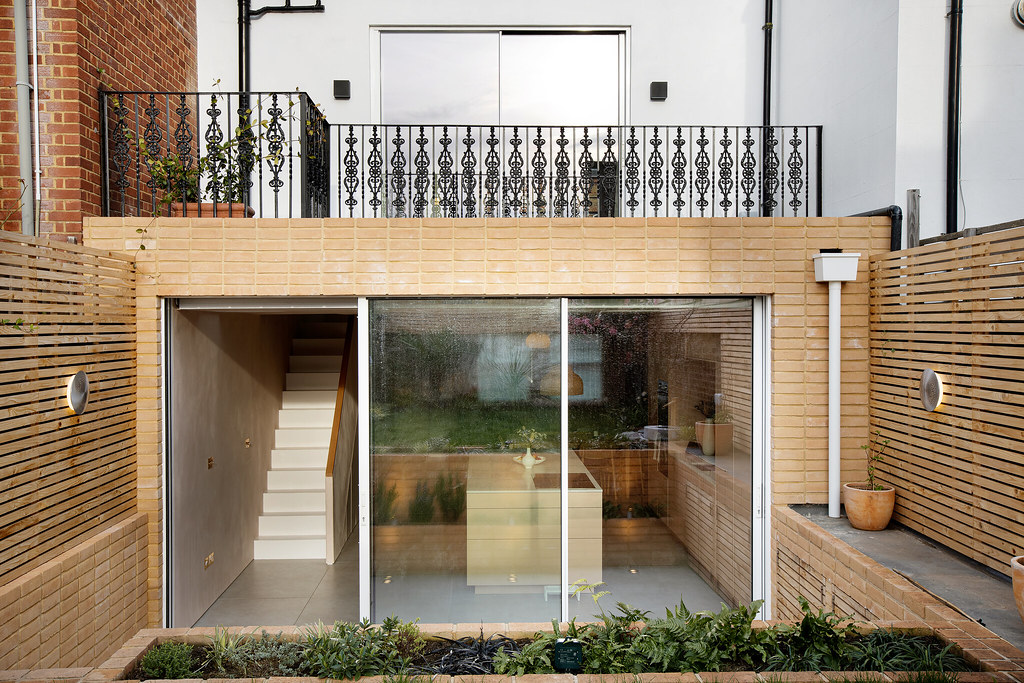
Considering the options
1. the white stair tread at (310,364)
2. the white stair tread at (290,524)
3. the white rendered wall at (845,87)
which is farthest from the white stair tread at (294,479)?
the white rendered wall at (845,87)

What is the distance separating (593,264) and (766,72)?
3.53 meters

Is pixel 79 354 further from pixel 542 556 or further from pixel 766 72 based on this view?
pixel 766 72

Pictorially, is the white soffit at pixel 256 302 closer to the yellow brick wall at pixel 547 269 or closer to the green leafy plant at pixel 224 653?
the yellow brick wall at pixel 547 269

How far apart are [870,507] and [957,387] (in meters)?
0.98

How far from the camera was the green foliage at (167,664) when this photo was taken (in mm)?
2750

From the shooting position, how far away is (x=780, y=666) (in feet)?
9.06

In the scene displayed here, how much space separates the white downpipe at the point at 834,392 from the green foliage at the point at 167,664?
163 inches

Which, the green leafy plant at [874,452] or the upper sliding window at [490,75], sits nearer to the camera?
the green leafy plant at [874,452]

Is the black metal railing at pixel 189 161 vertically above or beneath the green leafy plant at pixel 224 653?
above

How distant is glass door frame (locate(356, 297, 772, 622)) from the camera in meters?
4.46

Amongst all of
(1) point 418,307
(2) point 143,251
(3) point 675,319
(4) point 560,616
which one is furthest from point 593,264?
(2) point 143,251

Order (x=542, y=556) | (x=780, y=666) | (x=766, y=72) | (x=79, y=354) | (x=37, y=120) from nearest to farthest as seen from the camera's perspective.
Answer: (x=780, y=666) → (x=79, y=354) → (x=37, y=120) → (x=542, y=556) → (x=766, y=72)

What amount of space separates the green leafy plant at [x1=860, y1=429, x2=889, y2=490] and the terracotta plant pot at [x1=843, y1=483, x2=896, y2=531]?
149 millimetres

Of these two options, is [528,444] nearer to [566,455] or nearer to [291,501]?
[566,455]
